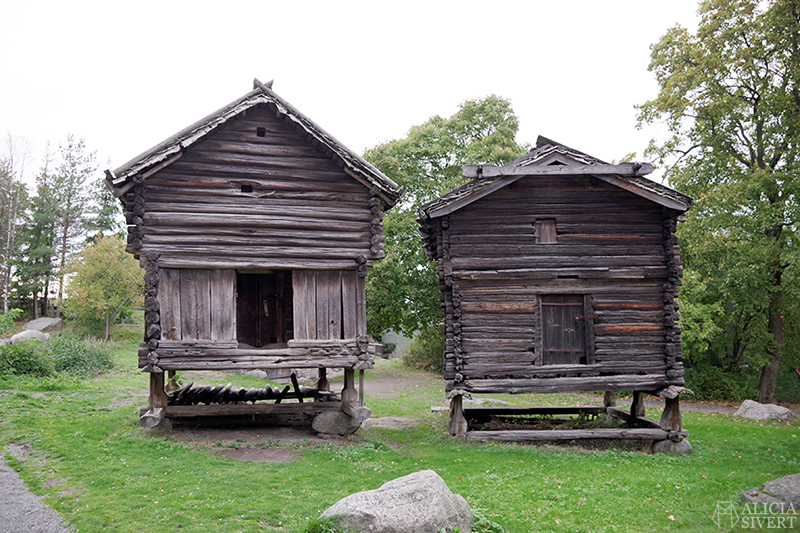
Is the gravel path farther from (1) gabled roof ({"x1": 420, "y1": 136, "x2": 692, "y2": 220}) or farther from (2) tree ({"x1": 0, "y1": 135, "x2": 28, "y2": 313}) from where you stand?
(2) tree ({"x1": 0, "y1": 135, "x2": 28, "y2": 313})

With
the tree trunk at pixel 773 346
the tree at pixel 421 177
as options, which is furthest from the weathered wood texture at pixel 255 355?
the tree trunk at pixel 773 346

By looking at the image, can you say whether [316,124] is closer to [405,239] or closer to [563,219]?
[563,219]

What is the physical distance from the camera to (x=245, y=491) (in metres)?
9.30

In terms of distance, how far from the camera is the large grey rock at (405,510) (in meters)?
6.68

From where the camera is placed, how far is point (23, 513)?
8.14m

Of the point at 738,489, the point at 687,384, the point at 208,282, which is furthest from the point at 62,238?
the point at 738,489

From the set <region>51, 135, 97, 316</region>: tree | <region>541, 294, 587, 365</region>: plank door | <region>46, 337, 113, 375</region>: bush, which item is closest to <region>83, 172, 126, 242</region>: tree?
<region>51, 135, 97, 316</region>: tree

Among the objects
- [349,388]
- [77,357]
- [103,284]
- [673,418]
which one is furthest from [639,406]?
[103,284]

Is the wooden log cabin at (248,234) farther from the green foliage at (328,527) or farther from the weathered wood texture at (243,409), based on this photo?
the green foliage at (328,527)

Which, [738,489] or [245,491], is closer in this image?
[245,491]

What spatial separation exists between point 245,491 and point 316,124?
28.2 feet

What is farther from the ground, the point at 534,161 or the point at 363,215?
the point at 534,161

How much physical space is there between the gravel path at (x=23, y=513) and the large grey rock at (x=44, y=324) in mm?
32982

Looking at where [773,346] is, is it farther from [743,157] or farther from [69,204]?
[69,204]
